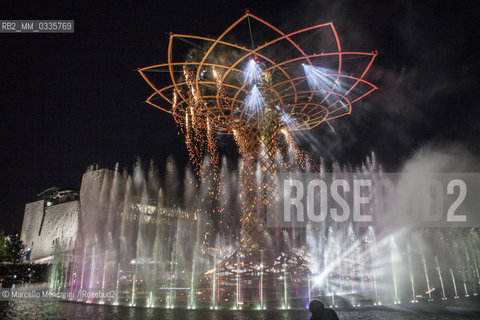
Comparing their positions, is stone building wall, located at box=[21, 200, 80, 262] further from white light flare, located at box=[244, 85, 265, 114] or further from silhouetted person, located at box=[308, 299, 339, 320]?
silhouetted person, located at box=[308, 299, 339, 320]

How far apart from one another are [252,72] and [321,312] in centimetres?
1435

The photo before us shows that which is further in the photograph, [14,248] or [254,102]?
[14,248]

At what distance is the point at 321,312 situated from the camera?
388 cm

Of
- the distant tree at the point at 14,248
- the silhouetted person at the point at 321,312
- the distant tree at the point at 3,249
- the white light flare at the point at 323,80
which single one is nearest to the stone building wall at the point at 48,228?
the distant tree at the point at 14,248

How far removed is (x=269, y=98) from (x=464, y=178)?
18.2 metres

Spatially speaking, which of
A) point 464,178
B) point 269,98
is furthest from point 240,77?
point 464,178

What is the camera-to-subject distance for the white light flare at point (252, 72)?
16.0 meters

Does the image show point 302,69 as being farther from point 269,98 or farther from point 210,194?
point 210,194

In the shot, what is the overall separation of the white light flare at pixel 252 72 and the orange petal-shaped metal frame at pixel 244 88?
34 cm

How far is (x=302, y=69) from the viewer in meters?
16.3

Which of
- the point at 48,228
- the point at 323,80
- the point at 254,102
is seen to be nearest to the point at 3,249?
the point at 48,228

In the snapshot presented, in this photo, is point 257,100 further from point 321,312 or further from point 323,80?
point 321,312

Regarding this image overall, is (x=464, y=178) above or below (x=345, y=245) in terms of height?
above

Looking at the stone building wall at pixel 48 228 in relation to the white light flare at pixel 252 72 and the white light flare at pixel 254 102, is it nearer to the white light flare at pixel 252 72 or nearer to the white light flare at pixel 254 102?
the white light flare at pixel 254 102
